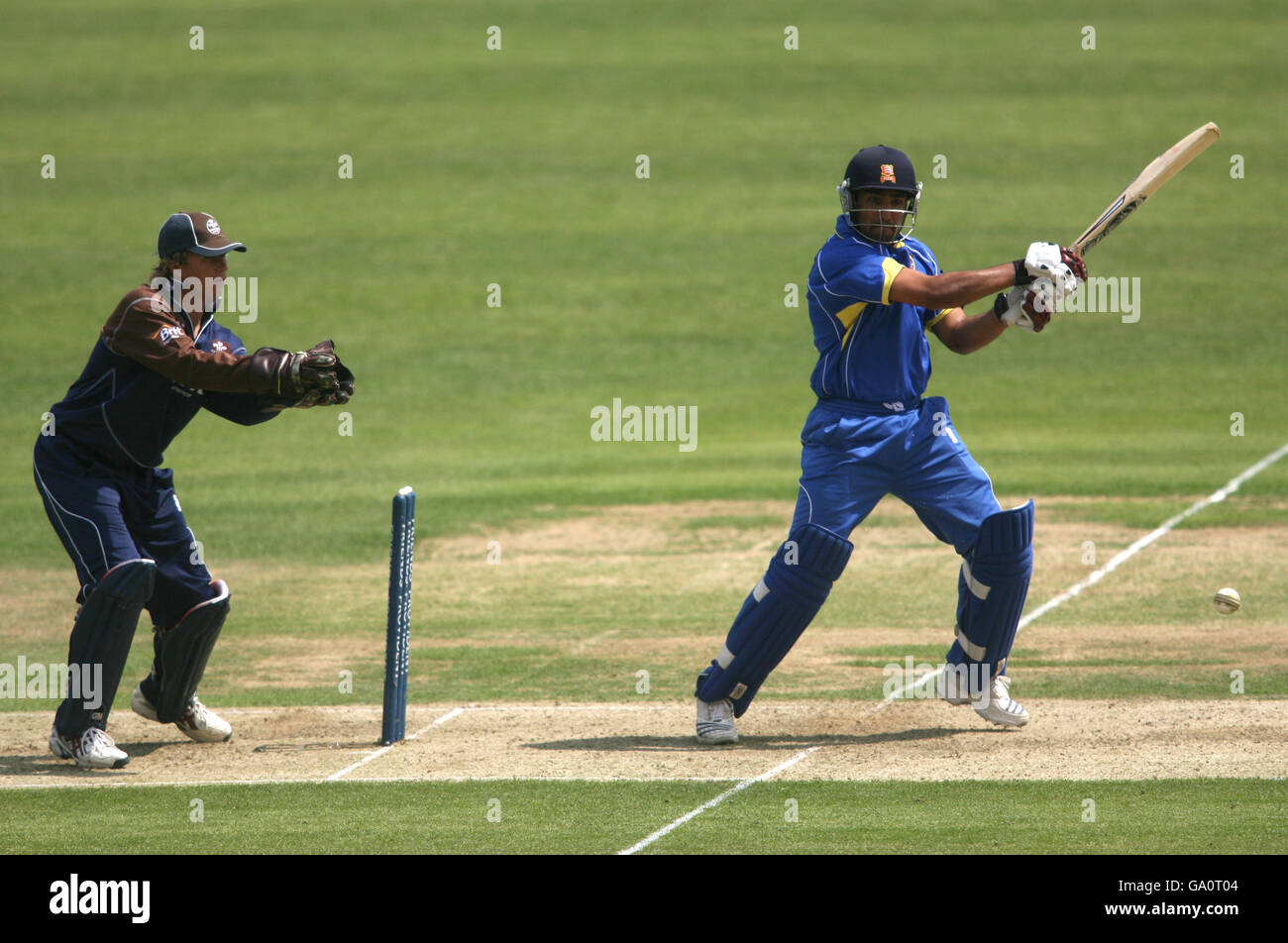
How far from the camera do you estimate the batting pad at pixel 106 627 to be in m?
7.16

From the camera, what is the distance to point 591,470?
16.3 m

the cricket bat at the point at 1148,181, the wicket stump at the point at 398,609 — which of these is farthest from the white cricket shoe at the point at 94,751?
the cricket bat at the point at 1148,181

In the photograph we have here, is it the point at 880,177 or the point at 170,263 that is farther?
the point at 170,263

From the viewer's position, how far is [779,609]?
290 inches

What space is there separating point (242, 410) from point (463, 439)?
9863mm

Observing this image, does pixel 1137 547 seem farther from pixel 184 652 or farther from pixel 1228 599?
pixel 184 652

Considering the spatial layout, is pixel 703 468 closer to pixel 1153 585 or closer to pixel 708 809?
pixel 1153 585

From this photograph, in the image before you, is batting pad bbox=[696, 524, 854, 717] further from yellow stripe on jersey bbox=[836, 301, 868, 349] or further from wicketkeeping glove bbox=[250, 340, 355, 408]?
wicketkeeping glove bbox=[250, 340, 355, 408]

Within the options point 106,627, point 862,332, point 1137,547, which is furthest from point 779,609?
point 1137,547

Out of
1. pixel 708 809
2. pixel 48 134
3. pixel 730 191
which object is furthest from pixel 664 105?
pixel 708 809

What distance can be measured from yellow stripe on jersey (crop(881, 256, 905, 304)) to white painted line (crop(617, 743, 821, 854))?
2.13m

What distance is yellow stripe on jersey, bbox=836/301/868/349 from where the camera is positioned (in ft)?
24.3

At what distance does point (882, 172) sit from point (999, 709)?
260cm

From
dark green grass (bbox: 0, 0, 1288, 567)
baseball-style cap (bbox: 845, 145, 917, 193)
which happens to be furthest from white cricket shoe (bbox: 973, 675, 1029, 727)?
dark green grass (bbox: 0, 0, 1288, 567)
